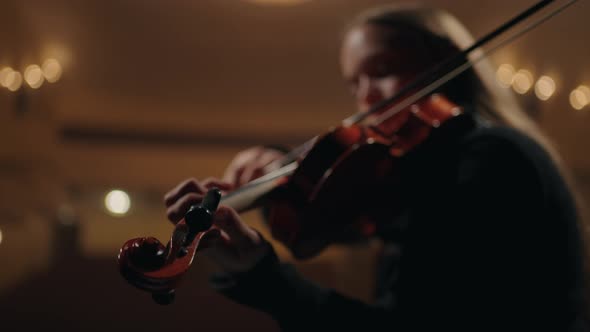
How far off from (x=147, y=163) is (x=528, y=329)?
3.52m

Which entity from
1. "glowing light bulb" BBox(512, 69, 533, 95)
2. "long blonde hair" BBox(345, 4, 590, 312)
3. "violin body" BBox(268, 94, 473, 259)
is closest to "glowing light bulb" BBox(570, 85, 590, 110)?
"glowing light bulb" BBox(512, 69, 533, 95)

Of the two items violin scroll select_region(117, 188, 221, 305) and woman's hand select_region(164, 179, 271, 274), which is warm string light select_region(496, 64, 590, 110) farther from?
violin scroll select_region(117, 188, 221, 305)

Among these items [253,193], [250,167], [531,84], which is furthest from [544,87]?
[253,193]

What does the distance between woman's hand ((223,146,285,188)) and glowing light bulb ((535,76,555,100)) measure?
2.12 metres

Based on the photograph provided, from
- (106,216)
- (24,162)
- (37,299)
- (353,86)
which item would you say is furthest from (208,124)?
(353,86)

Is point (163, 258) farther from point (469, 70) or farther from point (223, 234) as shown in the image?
point (469, 70)

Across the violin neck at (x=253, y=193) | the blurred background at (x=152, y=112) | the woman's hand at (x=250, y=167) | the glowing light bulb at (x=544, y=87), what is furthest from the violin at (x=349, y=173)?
the glowing light bulb at (x=544, y=87)

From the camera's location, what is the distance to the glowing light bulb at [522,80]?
2613 mm

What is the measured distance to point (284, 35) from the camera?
2752 mm

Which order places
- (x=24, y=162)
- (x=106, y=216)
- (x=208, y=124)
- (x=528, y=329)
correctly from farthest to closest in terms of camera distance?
1. (x=208, y=124)
2. (x=106, y=216)
3. (x=24, y=162)
4. (x=528, y=329)

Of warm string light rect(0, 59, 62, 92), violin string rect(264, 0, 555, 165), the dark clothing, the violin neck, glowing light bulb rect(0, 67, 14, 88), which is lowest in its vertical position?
the dark clothing

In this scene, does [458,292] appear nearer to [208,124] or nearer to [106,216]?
[106,216]

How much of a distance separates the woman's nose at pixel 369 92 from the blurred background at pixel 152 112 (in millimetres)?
936

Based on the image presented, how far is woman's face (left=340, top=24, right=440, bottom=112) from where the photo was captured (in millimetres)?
897
